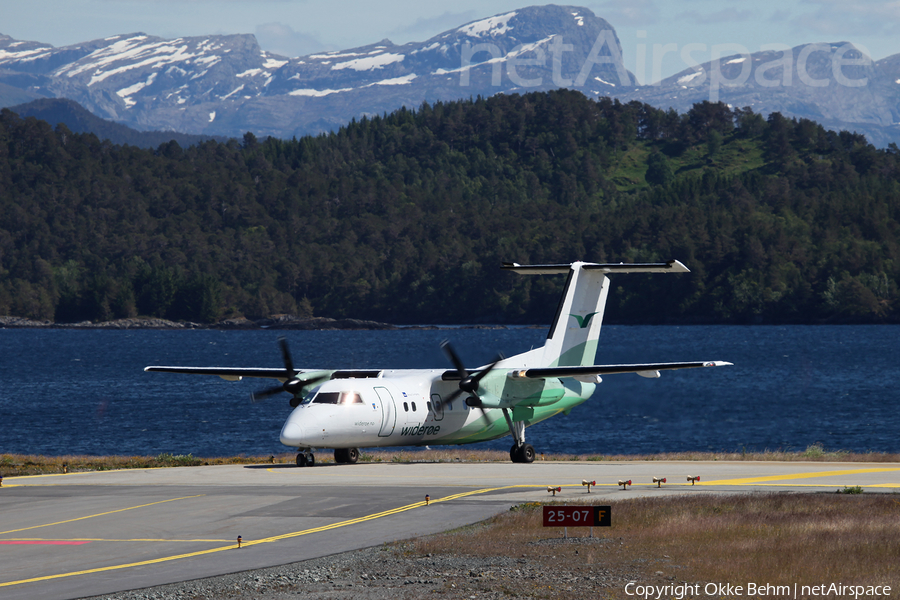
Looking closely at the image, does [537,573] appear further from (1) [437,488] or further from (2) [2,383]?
(2) [2,383]

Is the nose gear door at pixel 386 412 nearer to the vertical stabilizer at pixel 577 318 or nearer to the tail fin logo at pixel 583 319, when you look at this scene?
the vertical stabilizer at pixel 577 318

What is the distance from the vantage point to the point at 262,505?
960 inches

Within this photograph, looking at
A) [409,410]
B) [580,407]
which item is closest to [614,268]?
[409,410]

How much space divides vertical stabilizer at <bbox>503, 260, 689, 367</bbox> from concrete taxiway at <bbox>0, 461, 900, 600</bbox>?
4840mm

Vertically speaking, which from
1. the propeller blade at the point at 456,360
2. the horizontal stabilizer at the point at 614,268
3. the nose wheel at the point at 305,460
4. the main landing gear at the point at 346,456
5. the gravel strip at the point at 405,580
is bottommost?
the main landing gear at the point at 346,456

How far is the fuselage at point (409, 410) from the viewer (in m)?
32.9

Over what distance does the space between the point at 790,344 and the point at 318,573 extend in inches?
7335

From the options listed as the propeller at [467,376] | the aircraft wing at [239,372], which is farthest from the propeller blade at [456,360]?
the aircraft wing at [239,372]

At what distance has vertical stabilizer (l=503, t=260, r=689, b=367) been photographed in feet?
131

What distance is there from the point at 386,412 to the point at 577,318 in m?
9.87

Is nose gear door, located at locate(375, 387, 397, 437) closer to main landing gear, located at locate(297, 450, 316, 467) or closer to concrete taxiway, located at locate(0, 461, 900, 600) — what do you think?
concrete taxiway, located at locate(0, 461, 900, 600)

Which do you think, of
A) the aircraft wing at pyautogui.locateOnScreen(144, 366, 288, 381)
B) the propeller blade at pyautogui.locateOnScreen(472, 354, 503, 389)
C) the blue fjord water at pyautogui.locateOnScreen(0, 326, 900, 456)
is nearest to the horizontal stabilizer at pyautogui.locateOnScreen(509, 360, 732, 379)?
the propeller blade at pyautogui.locateOnScreen(472, 354, 503, 389)

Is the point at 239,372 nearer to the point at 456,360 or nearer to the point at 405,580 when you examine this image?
the point at 456,360

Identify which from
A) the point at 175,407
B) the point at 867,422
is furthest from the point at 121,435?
the point at 867,422
